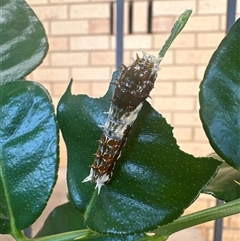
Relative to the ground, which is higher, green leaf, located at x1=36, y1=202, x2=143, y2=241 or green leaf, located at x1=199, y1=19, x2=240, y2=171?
green leaf, located at x1=199, y1=19, x2=240, y2=171

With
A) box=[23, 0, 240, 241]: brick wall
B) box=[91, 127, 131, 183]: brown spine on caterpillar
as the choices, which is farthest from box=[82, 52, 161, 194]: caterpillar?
box=[23, 0, 240, 241]: brick wall

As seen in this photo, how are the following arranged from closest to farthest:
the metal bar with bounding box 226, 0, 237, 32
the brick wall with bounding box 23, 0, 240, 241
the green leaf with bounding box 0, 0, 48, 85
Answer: the green leaf with bounding box 0, 0, 48, 85 < the metal bar with bounding box 226, 0, 237, 32 < the brick wall with bounding box 23, 0, 240, 241

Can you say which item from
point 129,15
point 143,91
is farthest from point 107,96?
point 129,15

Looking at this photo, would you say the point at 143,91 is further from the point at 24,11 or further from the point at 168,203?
the point at 24,11

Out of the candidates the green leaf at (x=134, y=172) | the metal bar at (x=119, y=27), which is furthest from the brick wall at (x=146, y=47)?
the green leaf at (x=134, y=172)

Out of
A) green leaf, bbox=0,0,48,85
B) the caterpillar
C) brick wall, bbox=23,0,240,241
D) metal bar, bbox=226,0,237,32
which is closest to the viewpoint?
the caterpillar

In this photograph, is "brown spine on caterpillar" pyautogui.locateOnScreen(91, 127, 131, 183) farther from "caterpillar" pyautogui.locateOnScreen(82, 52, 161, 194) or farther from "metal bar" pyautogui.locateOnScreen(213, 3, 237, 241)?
"metal bar" pyautogui.locateOnScreen(213, 3, 237, 241)

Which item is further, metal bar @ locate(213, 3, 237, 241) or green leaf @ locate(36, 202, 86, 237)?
metal bar @ locate(213, 3, 237, 241)

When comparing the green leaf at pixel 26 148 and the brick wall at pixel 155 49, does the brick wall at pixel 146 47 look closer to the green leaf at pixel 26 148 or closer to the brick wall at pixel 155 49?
the brick wall at pixel 155 49
